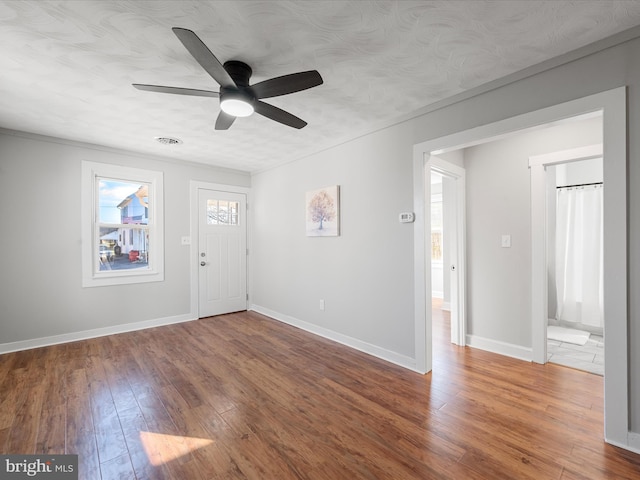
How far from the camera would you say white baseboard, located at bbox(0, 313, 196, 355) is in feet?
10.9

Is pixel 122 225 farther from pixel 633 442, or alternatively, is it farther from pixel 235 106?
pixel 633 442

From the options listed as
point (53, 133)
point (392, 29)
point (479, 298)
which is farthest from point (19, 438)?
point (479, 298)

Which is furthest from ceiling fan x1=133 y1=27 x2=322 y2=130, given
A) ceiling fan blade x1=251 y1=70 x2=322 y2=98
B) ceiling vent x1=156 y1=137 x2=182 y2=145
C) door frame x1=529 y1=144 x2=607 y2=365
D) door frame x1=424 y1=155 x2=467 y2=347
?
door frame x1=529 y1=144 x2=607 y2=365

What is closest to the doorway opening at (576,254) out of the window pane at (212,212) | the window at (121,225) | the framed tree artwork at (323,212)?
the framed tree artwork at (323,212)

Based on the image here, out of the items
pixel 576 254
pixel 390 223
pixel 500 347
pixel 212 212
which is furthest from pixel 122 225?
pixel 576 254

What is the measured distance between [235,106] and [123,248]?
10.4ft

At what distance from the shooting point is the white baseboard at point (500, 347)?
9.84ft

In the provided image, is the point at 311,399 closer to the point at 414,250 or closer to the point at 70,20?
the point at 414,250

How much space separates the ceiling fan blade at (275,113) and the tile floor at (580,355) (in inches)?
135

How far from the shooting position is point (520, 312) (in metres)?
3.05

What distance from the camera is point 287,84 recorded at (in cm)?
185

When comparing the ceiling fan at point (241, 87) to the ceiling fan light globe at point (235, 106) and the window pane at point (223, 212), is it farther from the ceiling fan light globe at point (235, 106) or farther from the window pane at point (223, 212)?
the window pane at point (223, 212)

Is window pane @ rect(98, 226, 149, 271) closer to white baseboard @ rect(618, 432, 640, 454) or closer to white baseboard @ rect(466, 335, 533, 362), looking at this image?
white baseboard @ rect(466, 335, 533, 362)

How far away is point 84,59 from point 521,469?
12.1ft
